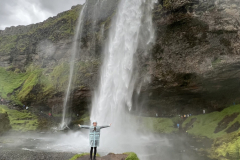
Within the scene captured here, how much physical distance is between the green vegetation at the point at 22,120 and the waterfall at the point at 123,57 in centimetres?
1039

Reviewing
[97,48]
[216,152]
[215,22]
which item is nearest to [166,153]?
[216,152]

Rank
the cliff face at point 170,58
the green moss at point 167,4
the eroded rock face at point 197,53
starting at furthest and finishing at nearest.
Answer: the green moss at point 167,4 → the cliff face at point 170,58 → the eroded rock face at point 197,53

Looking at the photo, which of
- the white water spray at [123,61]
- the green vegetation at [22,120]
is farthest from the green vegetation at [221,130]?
the green vegetation at [22,120]

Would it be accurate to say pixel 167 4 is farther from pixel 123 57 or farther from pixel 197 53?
pixel 123 57

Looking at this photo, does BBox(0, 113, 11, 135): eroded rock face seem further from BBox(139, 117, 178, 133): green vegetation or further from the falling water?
BBox(139, 117, 178, 133): green vegetation

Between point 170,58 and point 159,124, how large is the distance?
11.8 meters

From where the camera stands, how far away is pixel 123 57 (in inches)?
1152

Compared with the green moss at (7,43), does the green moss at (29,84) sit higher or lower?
lower

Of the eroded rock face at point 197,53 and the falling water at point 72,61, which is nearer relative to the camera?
the eroded rock face at point 197,53

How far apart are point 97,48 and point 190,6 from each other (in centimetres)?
1664

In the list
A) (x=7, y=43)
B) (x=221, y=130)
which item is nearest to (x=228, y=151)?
(x=221, y=130)

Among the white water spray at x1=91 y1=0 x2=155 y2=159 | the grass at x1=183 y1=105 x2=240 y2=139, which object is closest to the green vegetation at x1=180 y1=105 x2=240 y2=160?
the grass at x1=183 y1=105 x2=240 y2=139

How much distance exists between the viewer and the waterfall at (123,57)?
27.9 meters

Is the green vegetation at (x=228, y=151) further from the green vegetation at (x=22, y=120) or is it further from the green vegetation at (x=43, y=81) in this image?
the green vegetation at (x=22, y=120)
